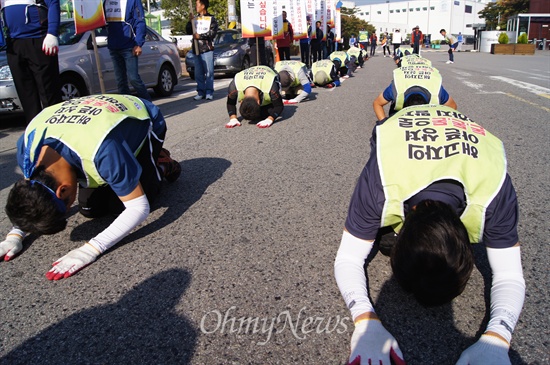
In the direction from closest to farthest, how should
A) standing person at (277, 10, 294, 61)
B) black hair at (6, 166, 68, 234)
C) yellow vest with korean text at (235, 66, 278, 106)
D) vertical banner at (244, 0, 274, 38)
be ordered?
black hair at (6, 166, 68, 234) → yellow vest with korean text at (235, 66, 278, 106) → vertical banner at (244, 0, 274, 38) → standing person at (277, 10, 294, 61)

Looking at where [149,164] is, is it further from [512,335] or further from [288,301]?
[512,335]

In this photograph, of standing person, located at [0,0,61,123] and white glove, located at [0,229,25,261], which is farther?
standing person, located at [0,0,61,123]

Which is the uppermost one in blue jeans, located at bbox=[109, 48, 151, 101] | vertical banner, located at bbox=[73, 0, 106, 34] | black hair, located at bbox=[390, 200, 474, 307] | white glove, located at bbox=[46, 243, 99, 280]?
vertical banner, located at bbox=[73, 0, 106, 34]

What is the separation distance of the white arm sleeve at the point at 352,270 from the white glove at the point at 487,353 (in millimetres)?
409

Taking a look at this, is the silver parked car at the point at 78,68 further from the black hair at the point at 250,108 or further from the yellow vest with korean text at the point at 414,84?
the yellow vest with korean text at the point at 414,84

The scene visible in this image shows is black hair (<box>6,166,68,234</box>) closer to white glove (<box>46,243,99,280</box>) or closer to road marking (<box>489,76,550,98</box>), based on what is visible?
white glove (<box>46,243,99,280</box>)

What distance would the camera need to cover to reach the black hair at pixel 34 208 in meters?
2.24

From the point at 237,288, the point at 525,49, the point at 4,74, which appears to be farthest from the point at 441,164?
the point at 525,49

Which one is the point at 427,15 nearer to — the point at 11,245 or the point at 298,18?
the point at 298,18

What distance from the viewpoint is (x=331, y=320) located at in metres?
1.95

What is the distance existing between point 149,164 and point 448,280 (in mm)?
2267

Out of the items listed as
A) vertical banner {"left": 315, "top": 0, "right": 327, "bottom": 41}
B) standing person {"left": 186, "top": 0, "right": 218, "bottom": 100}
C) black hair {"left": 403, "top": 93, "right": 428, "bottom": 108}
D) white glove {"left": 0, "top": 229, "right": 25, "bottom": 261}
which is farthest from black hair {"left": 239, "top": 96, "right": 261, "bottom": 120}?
vertical banner {"left": 315, "top": 0, "right": 327, "bottom": 41}
